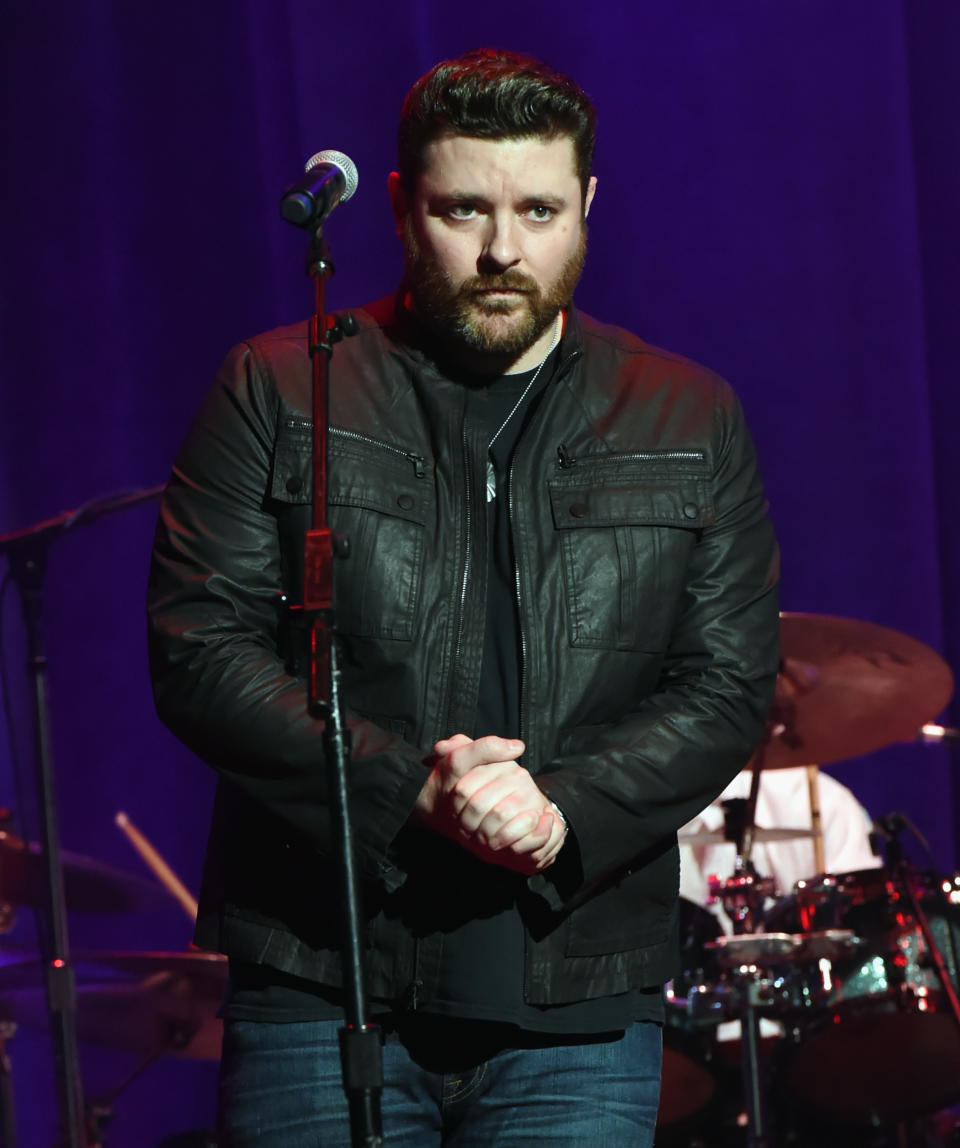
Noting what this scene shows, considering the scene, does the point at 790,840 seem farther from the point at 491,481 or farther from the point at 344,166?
the point at 344,166

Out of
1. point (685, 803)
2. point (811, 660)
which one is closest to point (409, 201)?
point (685, 803)

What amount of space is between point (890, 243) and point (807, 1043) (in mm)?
1997

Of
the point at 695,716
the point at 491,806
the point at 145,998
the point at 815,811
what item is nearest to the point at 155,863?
the point at 145,998

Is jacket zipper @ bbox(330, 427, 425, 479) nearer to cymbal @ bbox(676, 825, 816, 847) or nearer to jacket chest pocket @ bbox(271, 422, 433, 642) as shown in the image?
jacket chest pocket @ bbox(271, 422, 433, 642)

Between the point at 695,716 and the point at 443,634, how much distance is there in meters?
0.30

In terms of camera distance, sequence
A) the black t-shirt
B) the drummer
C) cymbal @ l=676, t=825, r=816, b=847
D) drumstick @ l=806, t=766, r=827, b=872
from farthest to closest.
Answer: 1. the drummer
2. drumstick @ l=806, t=766, r=827, b=872
3. cymbal @ l=676, t=825, r=816, b=847
4. the black t-shirt

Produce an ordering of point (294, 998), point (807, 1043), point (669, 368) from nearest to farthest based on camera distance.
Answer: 1. point (294, 998)
2. point (669, 368)
3. point (807, 1043)

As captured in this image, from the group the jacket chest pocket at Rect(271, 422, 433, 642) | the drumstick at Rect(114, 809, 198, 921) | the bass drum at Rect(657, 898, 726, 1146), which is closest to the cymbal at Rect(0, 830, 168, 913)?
the drumstick at Rect(114, 809, 198, 921)

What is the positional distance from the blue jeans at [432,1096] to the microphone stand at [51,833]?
4.78 feet

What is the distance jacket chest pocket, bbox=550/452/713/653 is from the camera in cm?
187

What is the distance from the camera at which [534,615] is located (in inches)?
72.6

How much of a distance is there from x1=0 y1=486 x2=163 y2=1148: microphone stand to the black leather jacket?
4.33 ft

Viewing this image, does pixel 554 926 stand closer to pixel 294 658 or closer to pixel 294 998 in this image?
pixel 294 998

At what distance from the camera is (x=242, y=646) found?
1.78m
